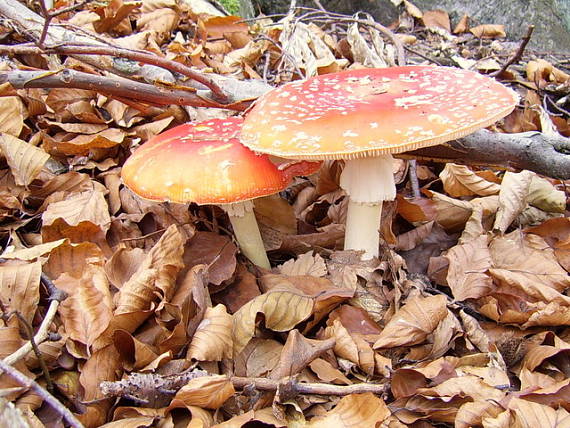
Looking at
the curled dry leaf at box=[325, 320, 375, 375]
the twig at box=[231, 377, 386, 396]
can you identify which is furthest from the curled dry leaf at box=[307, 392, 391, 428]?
the curled dry leaf at box=[325, 320, 375, 375]

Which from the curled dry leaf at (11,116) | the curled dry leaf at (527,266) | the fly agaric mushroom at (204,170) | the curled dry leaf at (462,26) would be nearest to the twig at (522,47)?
the curled dry leaf at (527,266)

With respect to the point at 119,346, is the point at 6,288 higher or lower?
higher

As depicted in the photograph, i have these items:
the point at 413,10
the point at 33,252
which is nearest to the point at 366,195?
the point at 33,252

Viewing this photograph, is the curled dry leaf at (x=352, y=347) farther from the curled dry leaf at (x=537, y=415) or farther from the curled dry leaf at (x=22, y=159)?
the curled dry leaf at (x=22, y=159)

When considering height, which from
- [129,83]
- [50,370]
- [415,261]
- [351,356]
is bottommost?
[415,261]

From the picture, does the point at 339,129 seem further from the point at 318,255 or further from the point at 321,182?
the point at 321,182

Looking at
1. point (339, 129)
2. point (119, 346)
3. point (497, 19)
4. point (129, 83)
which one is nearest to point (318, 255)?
point (339, 129)

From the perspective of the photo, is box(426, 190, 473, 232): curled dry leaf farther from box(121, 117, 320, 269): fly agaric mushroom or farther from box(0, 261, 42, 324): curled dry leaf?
box(0, 261, 42, 324): curled dry leaf
